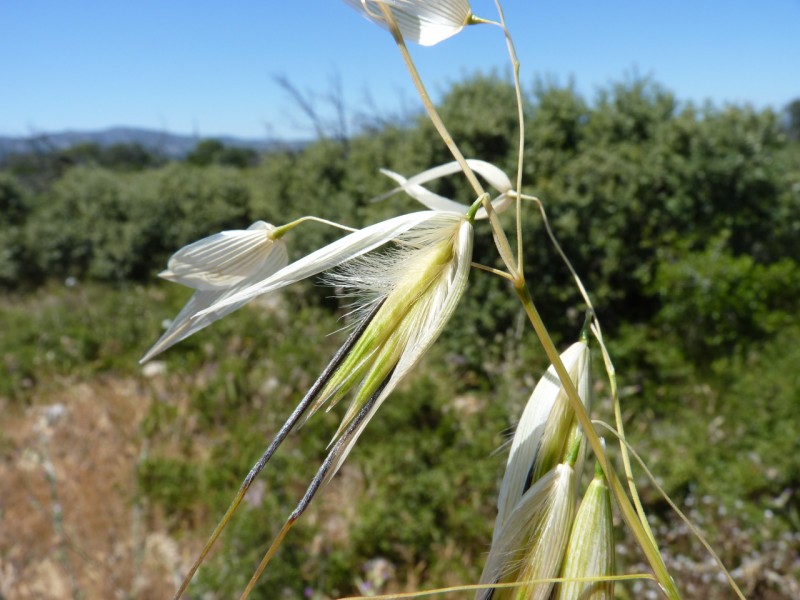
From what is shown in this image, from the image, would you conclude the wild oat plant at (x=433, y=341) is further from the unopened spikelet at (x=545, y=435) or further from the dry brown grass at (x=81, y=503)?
the dry brown grass at (x=81, y=503)

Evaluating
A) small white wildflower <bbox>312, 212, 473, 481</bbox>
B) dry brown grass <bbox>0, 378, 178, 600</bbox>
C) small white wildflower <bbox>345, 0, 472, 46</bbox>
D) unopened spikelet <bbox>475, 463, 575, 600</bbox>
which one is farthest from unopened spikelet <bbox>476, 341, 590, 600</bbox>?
dry brown grass <bbox>0, 378, 178, 600</bbox>

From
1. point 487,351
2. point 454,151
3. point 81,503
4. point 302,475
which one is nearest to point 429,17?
point 454,151

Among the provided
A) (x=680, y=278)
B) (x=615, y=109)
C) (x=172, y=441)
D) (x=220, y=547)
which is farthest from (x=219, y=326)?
(x=615, y=109)

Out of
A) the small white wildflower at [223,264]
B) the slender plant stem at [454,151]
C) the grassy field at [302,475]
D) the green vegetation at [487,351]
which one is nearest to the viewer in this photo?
the slender plant stem at [454,151]

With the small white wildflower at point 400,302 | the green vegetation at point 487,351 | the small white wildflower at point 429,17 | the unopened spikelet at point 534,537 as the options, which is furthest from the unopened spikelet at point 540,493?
the green vegetation at point 487,351

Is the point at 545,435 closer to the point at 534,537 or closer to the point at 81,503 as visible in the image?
the point at 534,537

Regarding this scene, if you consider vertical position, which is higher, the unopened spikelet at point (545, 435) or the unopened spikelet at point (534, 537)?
the unopened spikelet at point (545, 435)
